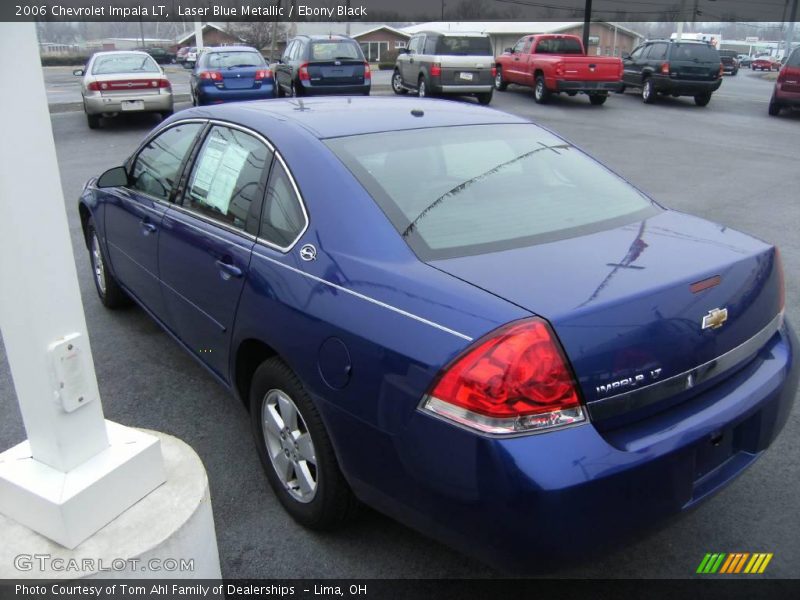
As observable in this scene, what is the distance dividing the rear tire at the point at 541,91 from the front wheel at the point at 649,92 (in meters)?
2.83

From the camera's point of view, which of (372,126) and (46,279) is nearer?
(46,279)

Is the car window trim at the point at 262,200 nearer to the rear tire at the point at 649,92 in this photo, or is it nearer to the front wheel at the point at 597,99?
the front wheel at the point at 597,99

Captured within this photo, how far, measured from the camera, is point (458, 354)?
2072 mm

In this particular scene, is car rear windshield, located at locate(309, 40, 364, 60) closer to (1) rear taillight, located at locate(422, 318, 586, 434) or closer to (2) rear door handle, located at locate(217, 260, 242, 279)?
(2) rear door handle, located at locate(217, 260, 242, 279)

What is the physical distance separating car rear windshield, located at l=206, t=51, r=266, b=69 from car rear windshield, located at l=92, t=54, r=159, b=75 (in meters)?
1.27

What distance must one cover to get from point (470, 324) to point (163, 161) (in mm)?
2598

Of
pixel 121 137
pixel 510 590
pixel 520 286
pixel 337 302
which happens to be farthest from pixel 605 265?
pixel 121 137

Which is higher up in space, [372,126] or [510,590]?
[372,126]

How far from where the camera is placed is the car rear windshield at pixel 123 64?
48.3 ft

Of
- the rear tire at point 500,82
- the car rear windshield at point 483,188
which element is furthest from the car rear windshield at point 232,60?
the car rear windshield at point 483,188

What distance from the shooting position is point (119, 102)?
14.3 metres

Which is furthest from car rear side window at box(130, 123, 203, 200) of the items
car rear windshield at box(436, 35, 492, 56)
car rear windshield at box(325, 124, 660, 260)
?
car rear windshield at box(436, 35, 492, 56)

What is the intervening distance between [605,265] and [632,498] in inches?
29.8

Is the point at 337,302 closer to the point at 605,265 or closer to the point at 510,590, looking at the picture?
the point at 605,265
